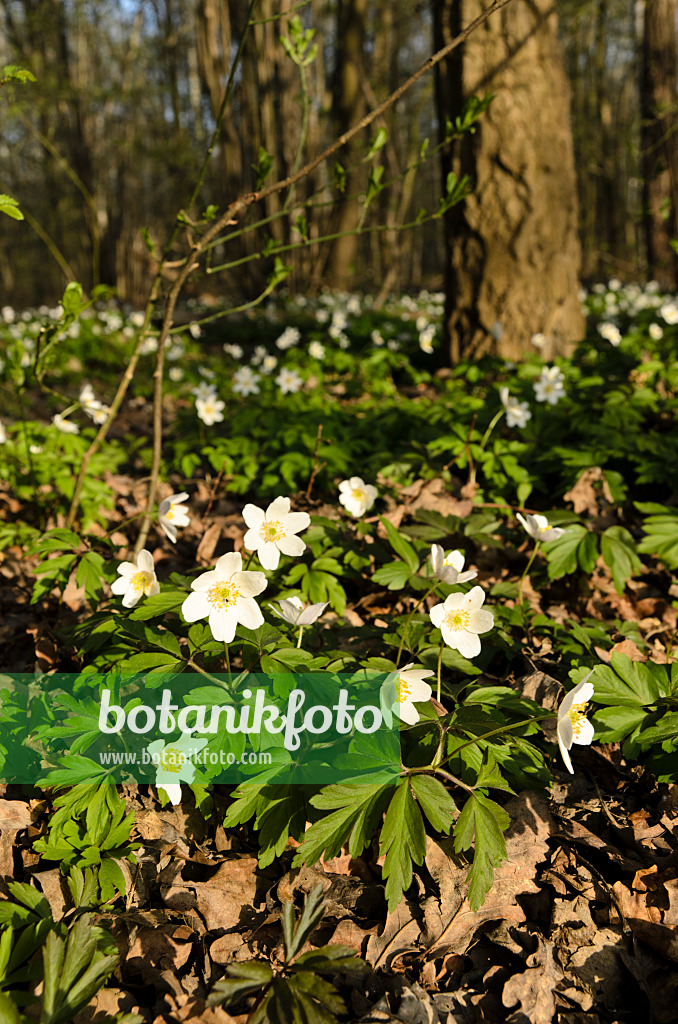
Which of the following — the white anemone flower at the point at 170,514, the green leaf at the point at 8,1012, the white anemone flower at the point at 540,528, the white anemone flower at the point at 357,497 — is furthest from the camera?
A: the white anemone flower at the point at 357,497

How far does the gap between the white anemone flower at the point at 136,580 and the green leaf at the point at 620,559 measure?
1.59 meters

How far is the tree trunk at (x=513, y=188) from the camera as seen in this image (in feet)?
12.9

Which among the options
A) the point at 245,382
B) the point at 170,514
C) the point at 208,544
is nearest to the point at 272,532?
the point at 170,514

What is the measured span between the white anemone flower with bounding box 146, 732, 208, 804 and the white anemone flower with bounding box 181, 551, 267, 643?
0.93ft

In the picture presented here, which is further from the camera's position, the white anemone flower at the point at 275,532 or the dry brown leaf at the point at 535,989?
the white anemone flower at the point at 275,532

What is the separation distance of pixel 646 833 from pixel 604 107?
21565 millimetres

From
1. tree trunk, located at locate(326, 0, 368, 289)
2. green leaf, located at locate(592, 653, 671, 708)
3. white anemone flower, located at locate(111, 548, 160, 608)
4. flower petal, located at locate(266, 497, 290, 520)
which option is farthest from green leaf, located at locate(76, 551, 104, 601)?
tree trunk, located at locate(326, 0, 368, 289)

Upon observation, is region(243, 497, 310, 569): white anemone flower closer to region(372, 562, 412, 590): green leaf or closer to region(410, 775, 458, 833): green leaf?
region(372, 562, 412, 590): green leaf

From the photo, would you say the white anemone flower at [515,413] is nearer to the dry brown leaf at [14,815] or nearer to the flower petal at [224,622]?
the flower petal at [224,622]

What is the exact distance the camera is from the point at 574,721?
1661 millimetres

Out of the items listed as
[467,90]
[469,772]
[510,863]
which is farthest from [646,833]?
[467,90]

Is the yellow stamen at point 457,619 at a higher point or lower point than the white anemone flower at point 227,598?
lower

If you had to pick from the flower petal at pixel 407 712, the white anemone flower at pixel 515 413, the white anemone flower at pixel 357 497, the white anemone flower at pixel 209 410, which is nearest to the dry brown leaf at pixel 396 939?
the flower petal at pixel 407 712

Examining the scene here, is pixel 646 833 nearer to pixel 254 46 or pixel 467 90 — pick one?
pixel 467 90
